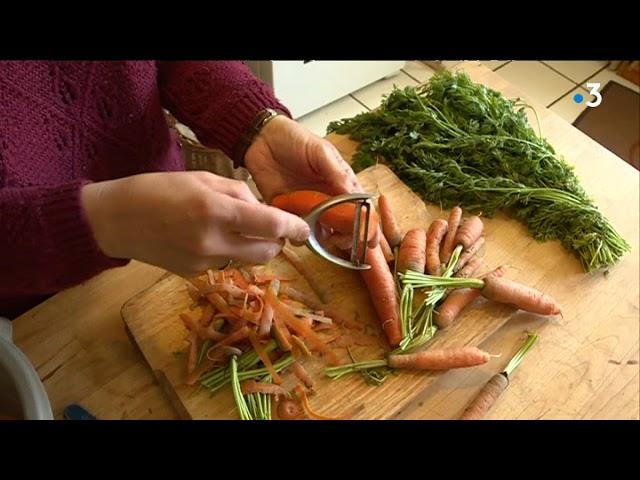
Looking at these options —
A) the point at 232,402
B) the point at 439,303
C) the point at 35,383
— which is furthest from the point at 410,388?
the point at 35,383

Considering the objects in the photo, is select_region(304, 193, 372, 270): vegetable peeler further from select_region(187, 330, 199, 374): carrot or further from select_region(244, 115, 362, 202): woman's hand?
select_region(187, 330, 199, 374): carrot

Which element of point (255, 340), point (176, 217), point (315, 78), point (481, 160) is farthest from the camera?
point (315, 78)

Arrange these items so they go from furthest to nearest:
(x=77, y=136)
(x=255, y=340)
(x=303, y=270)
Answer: (x=303, y=270), (x=255, y=340), (x=77, y=136)

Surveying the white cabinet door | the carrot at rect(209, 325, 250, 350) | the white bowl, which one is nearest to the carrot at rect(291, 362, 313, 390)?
the carrot at rect(209, 325, 250, 350)

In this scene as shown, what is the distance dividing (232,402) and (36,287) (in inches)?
15.2

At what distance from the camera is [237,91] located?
3.59 ft

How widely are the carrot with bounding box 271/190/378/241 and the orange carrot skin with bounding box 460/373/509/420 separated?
0.37 meters

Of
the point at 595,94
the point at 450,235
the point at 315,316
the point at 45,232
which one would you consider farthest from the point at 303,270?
the point at 595,94

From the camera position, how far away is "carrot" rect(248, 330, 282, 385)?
1.06 metres

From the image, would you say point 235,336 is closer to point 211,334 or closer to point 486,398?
point 211,334

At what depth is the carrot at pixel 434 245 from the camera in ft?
3.98

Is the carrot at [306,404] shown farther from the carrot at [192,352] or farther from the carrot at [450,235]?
the carrot at [450,235]

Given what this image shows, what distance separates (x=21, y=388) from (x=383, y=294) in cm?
63

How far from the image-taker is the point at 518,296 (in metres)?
1.17
